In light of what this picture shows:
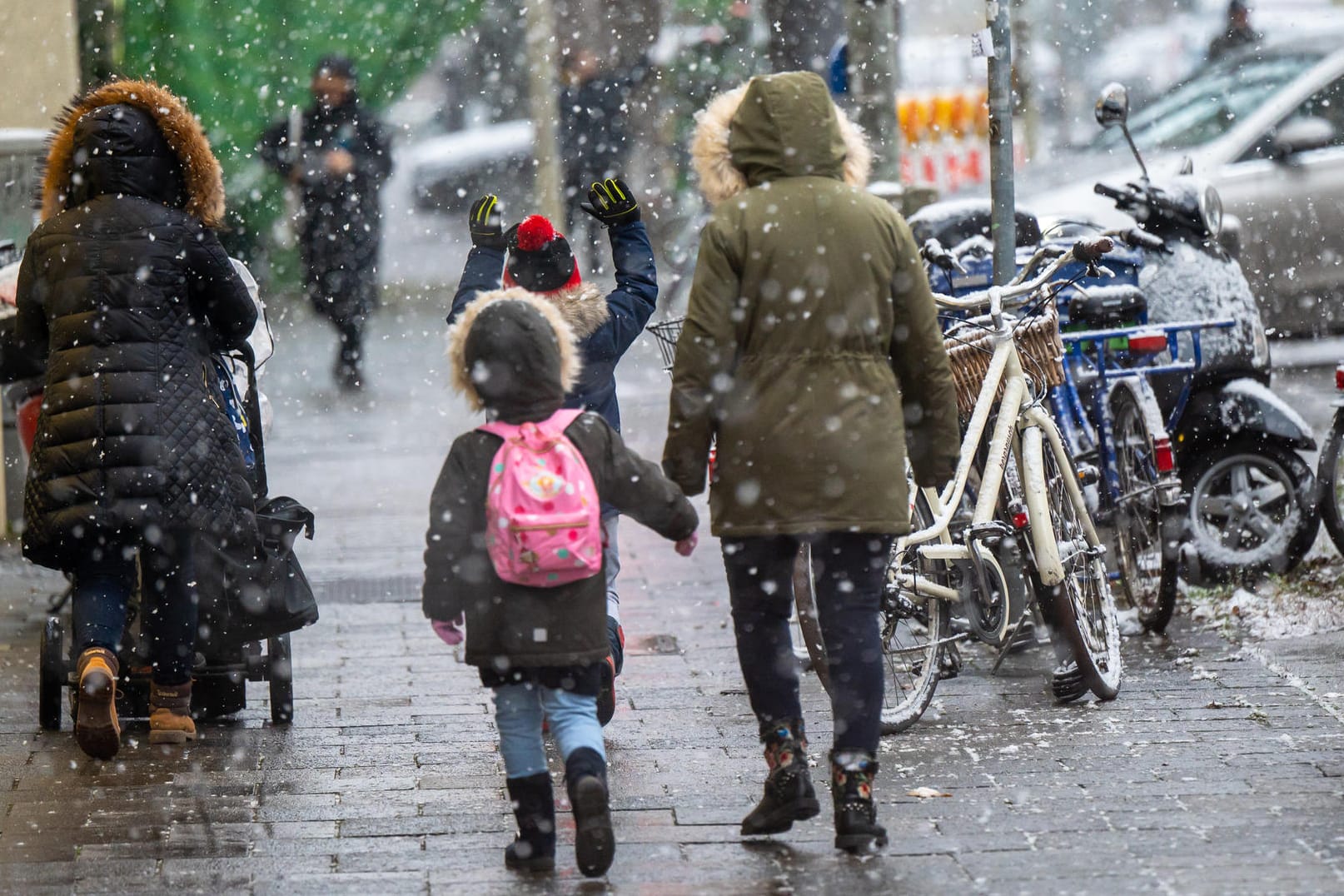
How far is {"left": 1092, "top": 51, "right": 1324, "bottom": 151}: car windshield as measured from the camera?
13.6 metres

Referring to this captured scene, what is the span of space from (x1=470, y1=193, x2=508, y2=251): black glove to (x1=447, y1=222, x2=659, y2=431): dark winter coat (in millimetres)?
22

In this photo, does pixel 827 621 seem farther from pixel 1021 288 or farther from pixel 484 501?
pixel 1021 288

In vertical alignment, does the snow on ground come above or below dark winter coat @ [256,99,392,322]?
below

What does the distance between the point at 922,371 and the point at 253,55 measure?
12.1 metres

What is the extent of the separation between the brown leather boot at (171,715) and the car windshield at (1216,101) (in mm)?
9209

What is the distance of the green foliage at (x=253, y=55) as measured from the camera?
15734mm

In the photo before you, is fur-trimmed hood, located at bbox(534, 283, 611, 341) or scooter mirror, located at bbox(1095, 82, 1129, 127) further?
scooter mirror, located at bbox(1095, 82, 1129, 127)

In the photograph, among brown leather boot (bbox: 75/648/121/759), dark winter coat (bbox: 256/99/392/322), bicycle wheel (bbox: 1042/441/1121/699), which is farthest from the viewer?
dark winter coat (bbox: 256/99/392/322)

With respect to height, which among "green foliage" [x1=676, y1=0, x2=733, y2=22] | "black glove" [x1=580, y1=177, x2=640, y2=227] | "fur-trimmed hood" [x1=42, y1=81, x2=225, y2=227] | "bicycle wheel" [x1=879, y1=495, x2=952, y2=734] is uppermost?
"green foliage" [x1=676, y1=0, x2=733, y2=22]

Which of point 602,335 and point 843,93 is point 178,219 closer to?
point 602,335

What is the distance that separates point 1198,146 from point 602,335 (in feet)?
28.0

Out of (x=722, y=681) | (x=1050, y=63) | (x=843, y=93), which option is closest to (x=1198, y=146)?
(x=843, y=93)

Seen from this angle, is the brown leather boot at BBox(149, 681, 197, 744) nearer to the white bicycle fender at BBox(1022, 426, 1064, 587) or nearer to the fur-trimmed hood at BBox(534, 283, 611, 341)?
the fur-trimmed hood at BBox(534, 283, 611, 341)

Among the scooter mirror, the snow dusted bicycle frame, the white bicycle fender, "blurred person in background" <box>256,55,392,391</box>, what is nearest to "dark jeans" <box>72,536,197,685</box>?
the snow dusted bicycle frame
